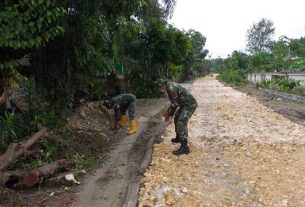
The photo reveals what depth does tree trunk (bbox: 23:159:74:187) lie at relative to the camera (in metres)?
6.56

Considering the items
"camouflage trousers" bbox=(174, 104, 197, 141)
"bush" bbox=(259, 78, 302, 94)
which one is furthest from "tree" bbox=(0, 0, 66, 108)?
"bush" bbox=(259, 78, 302, 94)

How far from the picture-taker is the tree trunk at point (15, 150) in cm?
651

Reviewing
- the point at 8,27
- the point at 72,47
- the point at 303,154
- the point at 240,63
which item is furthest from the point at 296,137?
the point at 240,63

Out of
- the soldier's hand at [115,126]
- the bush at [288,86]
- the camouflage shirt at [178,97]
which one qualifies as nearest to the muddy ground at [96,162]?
the soldier's hand at [115,126]

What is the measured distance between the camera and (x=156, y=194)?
6.19 metres

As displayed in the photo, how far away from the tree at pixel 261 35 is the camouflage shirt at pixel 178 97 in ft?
203

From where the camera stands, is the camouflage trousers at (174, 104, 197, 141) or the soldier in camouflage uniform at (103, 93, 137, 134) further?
the soldier in camouflage uniform at (103, 93, 137, 134)

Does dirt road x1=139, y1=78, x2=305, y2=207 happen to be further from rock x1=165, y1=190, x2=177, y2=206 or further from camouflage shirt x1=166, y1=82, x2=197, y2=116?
camouflage shirt x1=166, y1=82, x2=197, y2=116

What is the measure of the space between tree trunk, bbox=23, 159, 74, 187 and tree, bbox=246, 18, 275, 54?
210 feet

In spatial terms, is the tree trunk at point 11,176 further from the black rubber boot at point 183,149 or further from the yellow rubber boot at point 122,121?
the yellow rubber boot at point 122,121

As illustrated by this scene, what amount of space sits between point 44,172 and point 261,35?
6656 centimetres

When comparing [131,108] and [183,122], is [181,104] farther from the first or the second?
[131,108]

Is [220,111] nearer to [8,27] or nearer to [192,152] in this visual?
[192,152]

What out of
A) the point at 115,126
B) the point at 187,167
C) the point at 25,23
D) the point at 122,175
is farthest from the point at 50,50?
the point at 115,126
